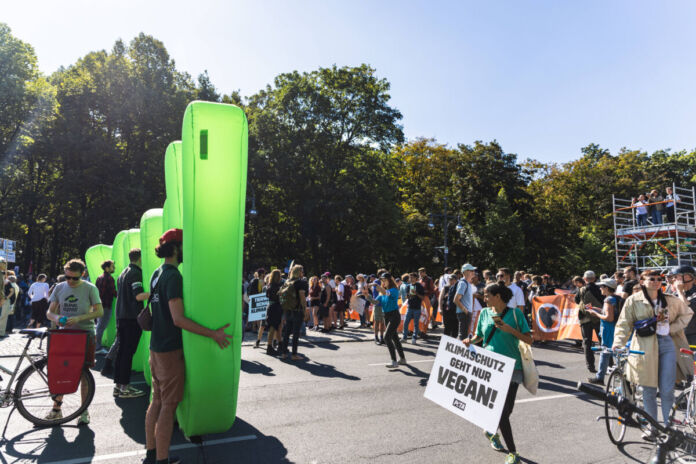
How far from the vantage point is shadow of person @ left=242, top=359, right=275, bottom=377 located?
344 inches

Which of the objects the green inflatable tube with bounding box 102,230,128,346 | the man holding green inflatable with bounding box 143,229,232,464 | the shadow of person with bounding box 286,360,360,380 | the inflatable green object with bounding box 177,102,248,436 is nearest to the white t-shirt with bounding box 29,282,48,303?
the green inflatable tube with bounding box 102,230,128,346

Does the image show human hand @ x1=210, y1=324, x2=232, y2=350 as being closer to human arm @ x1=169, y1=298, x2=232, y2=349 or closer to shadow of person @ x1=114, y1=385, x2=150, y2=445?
human arm @ x1=169, y1=298, x2=232, y2=349

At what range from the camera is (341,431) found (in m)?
5.42

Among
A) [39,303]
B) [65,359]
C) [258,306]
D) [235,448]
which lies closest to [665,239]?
[258,306]

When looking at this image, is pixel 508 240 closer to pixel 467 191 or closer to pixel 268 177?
pixel 467 191

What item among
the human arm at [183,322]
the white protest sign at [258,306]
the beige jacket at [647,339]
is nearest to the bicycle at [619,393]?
the beige jacket at [647,339]

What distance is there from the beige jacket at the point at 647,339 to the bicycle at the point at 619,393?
0.11m

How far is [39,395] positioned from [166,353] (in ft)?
8.48

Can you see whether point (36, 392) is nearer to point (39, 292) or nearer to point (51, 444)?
point (51, 444)

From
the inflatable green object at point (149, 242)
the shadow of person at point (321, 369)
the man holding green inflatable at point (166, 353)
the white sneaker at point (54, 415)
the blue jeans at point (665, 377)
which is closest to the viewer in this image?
the man holding green inflatable at point (166, 353)

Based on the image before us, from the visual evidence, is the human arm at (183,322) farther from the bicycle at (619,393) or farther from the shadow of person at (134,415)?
the bicycle at (619,393)

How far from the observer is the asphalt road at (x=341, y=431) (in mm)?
4688

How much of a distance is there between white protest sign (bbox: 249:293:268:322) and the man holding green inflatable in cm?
771

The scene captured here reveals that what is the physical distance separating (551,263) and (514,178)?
8254 millimetres
